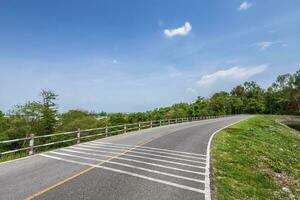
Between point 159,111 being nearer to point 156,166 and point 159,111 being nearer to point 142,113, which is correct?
point 142,113

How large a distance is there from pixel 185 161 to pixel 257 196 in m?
3.50

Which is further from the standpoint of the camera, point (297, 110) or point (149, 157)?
point (297, 110)

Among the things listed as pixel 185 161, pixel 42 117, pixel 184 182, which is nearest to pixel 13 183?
pixel 184 182

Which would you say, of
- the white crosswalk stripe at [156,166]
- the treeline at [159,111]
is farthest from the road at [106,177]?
the treeline at [159,111]

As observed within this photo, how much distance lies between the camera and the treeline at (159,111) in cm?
3597

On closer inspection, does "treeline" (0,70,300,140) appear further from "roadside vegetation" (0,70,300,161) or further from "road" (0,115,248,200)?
"road" (0,115,248,200)

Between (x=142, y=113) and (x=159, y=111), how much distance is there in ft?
21.9

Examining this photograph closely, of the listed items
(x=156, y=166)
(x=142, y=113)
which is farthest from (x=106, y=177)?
(x=142, y=113)

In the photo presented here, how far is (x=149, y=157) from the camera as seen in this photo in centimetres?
995

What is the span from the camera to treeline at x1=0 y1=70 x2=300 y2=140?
3597 centimetres

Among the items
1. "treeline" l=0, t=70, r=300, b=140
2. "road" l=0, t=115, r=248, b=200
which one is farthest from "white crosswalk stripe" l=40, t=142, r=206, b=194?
"treeline" l=0, t=70, r=300, b=140

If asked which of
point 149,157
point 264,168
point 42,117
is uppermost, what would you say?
point 42,117

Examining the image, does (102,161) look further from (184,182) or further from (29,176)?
(184,182)

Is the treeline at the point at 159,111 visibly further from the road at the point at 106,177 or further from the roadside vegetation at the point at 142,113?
the road at the point at 106,177
